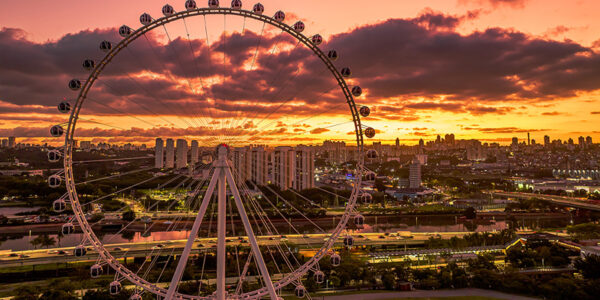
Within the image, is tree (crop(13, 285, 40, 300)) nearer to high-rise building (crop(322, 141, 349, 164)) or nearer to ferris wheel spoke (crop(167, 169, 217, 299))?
ferris wheel spoke (crop(167, 169, 217, 299))

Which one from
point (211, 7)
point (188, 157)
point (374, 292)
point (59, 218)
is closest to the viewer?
point (211, 7)

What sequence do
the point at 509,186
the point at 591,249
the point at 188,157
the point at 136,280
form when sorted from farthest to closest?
the point at 509,186 → the point at 591,249 → the point at 188,157 → the point at 136,280

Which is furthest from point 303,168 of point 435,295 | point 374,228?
point 435,295

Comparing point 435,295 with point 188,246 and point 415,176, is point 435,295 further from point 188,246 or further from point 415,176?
point 415,176

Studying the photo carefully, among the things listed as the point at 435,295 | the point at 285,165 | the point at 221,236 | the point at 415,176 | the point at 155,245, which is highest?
the point at 285,165

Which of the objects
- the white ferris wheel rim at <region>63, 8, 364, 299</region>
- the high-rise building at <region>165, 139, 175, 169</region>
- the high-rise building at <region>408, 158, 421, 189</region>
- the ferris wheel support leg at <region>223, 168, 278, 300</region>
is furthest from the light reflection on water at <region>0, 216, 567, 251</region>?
the high-rise building at <region>408, 158, 421, 189</region>

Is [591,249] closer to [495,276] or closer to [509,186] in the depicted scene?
[495,276]

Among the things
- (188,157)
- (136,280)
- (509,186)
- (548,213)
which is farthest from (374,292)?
(509,186)
